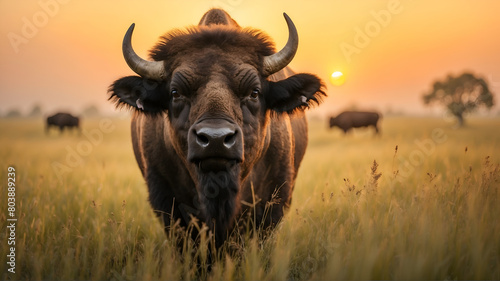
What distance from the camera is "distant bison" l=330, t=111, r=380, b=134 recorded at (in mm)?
34000

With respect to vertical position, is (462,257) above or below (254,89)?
below

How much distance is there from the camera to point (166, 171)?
4.21m

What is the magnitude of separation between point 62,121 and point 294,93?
38073mm

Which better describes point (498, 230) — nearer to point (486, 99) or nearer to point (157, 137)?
point (157, 137)

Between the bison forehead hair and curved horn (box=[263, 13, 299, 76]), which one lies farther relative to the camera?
curved horn (box=[263, 13, 299, 76])

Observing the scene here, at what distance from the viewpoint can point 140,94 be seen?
3910 millimetres

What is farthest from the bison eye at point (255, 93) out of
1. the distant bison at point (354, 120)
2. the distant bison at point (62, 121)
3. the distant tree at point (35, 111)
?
the distant tree at point (35, 111)

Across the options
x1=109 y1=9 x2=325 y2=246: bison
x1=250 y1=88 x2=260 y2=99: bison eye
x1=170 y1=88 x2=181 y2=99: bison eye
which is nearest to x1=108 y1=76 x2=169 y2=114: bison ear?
x1=109 y1=9 x2=325 y2=246: bison

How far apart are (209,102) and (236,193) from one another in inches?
37.9

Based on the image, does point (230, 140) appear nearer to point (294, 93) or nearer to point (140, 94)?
point (294, 93)

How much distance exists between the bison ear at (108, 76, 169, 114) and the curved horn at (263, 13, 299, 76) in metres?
1.14

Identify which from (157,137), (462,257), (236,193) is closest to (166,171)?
(157,137)

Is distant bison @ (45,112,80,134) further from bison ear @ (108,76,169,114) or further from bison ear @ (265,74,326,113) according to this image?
bison ear @ (265,74,326,113)

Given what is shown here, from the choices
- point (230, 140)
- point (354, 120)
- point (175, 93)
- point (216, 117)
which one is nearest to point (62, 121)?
point (354, 120)
